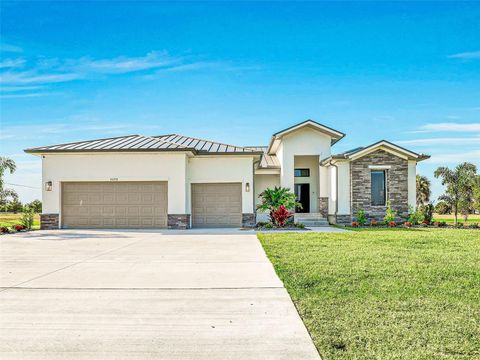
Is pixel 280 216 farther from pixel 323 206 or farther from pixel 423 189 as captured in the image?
pixel 423 189

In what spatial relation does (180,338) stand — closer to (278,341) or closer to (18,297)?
(278,341)

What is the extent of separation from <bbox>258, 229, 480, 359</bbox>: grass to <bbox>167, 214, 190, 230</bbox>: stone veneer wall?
330 inches

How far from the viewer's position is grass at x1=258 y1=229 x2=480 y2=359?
3.42 m

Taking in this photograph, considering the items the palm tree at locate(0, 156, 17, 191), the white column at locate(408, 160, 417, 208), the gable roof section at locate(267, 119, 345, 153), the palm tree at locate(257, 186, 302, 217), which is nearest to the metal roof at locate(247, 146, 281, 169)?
the gable roof section at locate(267, 119, 345, 153)

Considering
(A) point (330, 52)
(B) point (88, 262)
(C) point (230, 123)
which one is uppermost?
(A) point (330, 52)

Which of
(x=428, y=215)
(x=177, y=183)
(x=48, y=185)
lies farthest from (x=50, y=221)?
(x=428, y=215)

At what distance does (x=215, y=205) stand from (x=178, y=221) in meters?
2.17

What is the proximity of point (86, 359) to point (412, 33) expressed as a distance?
16190 millimetres

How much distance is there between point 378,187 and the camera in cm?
1917

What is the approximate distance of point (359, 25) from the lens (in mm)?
14062

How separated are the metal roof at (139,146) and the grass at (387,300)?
30.9 ft

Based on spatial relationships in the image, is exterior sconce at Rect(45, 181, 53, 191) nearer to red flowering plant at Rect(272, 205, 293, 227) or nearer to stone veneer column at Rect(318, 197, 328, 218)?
red flowering plant at Rect(272, 205, 293, 227)

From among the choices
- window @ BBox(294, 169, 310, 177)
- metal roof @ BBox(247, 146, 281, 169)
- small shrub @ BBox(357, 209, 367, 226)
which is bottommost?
small shrub @ BBox(357, 209, 367, 226)

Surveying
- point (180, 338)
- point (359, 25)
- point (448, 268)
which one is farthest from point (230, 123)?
point (180, 338)
